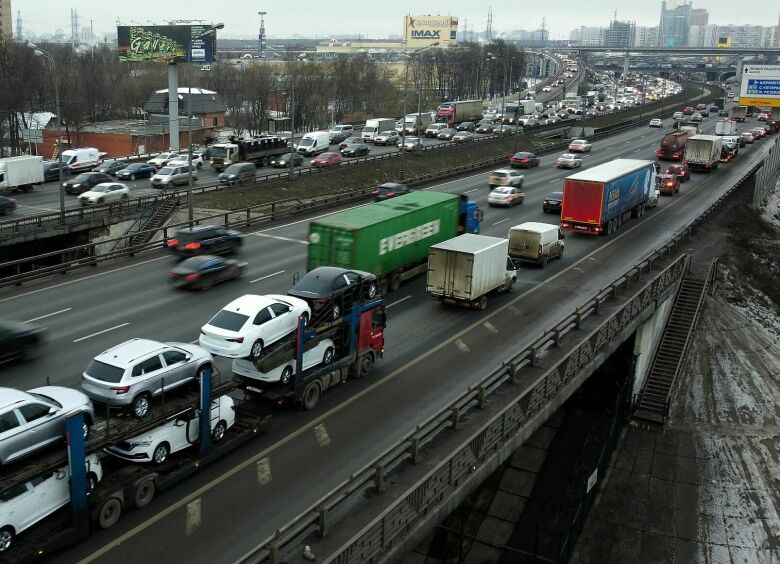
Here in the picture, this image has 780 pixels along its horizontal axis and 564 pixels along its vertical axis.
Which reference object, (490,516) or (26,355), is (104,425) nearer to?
(26,355)

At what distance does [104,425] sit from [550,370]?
1074cm

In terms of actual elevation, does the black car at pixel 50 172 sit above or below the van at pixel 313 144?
below

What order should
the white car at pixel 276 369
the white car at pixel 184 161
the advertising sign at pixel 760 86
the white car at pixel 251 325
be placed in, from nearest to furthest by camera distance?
the white car at pixel 251 325
the white car at pixel 276 369
the white car at pixel 184 161
the advertising sign at pixel 760 86

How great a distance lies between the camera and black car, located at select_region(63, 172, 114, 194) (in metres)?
54.9

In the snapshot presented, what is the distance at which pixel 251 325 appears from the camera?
19.4 metres

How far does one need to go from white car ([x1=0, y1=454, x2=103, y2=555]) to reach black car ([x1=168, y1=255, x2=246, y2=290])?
16855 mm

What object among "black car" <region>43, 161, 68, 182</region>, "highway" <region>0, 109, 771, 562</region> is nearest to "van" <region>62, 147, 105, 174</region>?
"black car" <region>43, 161, 68, 182</region>

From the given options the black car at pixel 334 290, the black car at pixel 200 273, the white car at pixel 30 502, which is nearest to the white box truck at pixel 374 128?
the black car at pixel 200 273

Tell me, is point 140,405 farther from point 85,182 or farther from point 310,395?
point 85,182

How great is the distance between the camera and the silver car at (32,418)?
13.5 m

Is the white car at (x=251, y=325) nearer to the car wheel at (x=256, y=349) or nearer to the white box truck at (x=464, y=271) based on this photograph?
the car wheel at (x=256, y=349)

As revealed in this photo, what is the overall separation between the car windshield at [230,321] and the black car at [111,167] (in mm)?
45833

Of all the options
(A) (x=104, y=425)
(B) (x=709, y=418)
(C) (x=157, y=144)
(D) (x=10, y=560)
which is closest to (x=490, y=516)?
(B) (x=709, y=418)

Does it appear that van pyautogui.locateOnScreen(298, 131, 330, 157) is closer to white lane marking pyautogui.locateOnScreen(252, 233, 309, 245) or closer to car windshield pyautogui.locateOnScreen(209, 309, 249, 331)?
white lane marking pyautogui.locateOnScreen(252, 233, 309, 245)
